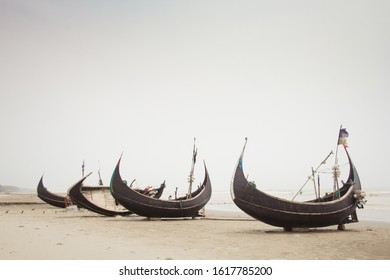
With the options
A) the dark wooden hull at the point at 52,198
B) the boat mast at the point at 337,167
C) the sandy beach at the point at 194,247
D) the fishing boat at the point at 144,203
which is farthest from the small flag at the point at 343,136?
the dark wooden hull at the point at 52,198

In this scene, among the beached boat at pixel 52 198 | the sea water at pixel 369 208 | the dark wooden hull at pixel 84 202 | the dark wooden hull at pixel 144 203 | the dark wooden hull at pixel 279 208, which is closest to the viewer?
the dark wooden hull at pixel 279 208

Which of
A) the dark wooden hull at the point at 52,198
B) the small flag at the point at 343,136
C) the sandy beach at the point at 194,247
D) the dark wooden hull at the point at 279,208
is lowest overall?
the dark wooden hull at the point at 52,198

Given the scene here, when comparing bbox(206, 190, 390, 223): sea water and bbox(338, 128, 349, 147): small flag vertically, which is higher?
bbox(338, 128, 349, 147): small flag

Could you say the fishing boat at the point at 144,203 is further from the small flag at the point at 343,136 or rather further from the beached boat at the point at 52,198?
the beached boat at the point at 52,198

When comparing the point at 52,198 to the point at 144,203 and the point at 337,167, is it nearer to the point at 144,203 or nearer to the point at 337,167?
the point at 144,203

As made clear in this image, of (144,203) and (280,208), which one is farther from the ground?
(280,208)

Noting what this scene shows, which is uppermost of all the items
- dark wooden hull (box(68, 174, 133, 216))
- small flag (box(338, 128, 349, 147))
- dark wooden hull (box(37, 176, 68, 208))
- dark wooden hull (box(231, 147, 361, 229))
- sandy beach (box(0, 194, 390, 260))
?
small flag (box(338, 128, 349, 147))

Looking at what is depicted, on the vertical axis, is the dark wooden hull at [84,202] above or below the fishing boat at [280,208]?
below

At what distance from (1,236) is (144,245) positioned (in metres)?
4.15

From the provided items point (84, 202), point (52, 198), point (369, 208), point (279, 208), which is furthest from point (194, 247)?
point (52, 198)

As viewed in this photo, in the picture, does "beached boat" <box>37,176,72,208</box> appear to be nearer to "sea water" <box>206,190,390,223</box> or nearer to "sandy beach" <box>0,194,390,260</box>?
"sea water" <box>206,190,390,223</box>

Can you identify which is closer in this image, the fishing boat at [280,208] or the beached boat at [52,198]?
the fishing boat at [280,208]

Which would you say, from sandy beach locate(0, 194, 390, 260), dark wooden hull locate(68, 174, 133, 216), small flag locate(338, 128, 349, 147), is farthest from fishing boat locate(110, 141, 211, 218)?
small flag locate(338, 128, 349, 147)
